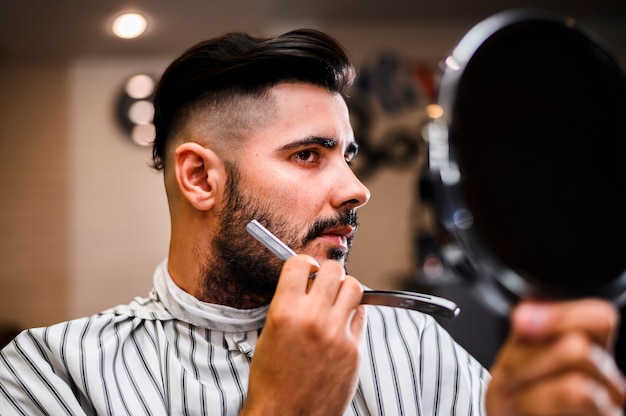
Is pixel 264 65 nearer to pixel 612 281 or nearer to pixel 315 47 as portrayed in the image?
pixel 315 47

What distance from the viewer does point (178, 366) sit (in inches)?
40.9

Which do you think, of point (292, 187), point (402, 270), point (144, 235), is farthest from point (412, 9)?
point (292, 187)

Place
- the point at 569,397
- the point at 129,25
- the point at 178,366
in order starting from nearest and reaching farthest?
the point at 569,397 → the point at 178,366 → the point at 129,25

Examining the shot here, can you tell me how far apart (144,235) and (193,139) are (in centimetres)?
176

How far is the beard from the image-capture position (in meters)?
1.08

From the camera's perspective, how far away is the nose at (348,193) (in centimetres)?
106

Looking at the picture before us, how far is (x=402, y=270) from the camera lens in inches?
119

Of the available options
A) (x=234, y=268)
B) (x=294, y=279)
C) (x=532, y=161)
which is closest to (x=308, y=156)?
(x=234, y=268)

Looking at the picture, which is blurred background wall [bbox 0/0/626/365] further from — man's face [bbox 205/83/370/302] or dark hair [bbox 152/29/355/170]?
man's face [bbox 205/83/370/302]

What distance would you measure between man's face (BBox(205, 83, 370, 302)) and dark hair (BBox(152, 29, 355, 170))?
3 cm

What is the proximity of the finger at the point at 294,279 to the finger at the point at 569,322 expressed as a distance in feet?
1.13

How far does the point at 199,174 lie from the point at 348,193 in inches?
11.5

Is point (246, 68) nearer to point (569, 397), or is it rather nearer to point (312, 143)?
point (312, 143)

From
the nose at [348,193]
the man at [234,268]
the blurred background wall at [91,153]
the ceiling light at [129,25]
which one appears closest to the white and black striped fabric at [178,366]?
the man at [234,268]
